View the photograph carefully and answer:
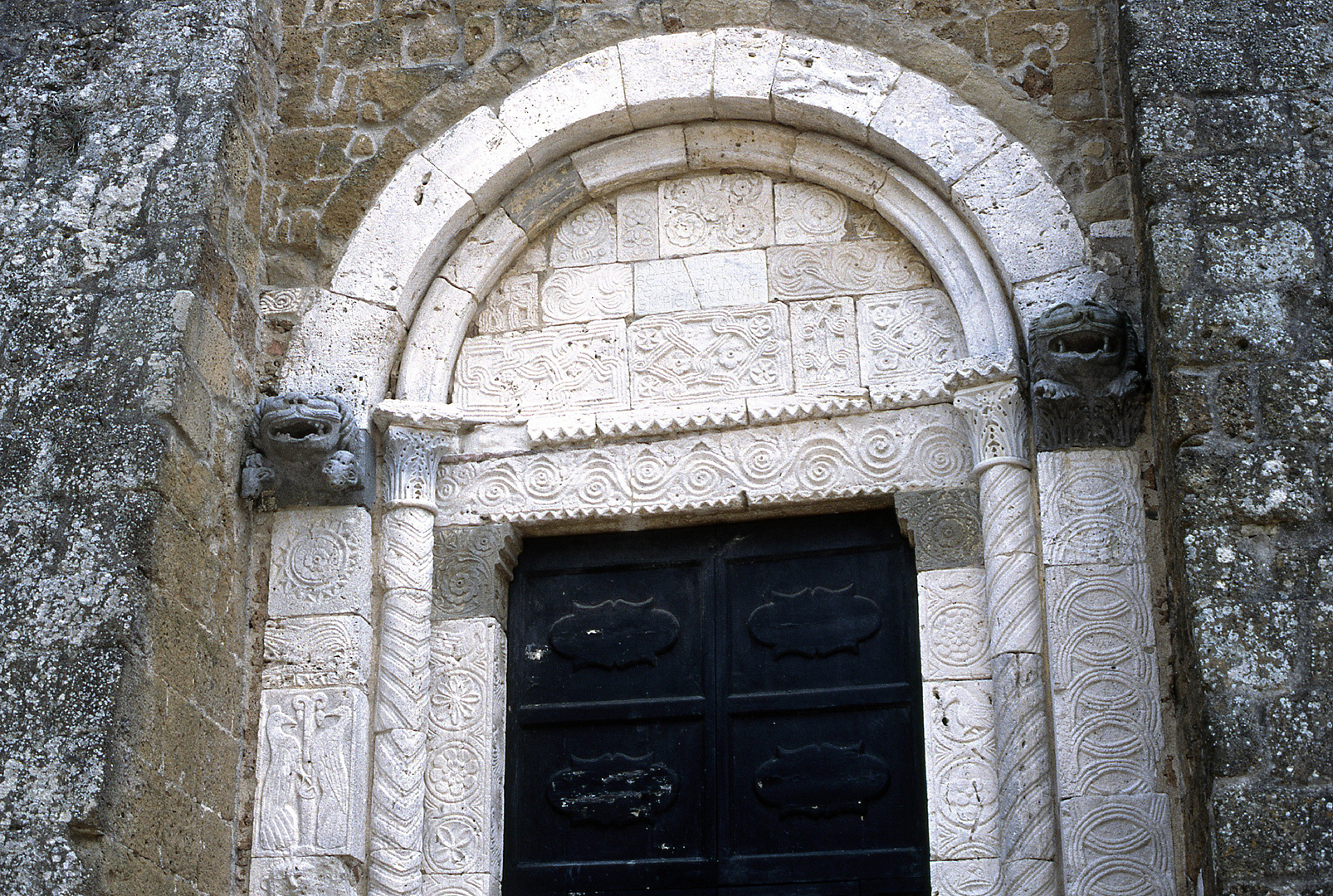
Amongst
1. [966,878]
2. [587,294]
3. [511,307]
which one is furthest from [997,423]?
[511,307]

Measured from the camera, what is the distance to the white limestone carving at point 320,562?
15.6 feet

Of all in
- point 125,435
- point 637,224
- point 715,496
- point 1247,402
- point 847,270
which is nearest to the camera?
point 1247,402

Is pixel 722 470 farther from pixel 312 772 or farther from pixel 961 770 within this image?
pixel 312 772

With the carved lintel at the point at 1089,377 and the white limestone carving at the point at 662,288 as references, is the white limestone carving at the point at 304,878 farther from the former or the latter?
the carved lintel at the point at 1089,377

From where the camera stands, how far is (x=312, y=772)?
14.9 feet

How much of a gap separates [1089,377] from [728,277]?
131 centimetres

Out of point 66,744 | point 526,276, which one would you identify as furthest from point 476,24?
point 66,744

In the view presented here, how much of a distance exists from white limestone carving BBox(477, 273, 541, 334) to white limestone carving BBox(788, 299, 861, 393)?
35.3 inches

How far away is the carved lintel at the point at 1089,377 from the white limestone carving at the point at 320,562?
2141 mm

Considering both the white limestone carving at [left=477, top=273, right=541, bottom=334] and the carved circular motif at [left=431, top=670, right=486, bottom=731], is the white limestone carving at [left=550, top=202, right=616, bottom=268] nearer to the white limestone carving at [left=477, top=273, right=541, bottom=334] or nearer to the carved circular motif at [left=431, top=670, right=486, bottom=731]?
the white limestone carving at [left=477, top=273, right=541, bottom=334]

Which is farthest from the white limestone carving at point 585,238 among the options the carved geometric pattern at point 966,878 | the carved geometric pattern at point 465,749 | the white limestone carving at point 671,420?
the carved geometric pattern at point 966,878

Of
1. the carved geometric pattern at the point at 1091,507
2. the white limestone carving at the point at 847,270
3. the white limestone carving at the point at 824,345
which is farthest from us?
the white limestone carving at the point at 847,270

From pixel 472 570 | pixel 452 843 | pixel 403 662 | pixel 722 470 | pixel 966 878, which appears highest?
pixel 722 470

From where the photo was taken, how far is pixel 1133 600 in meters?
4.32
